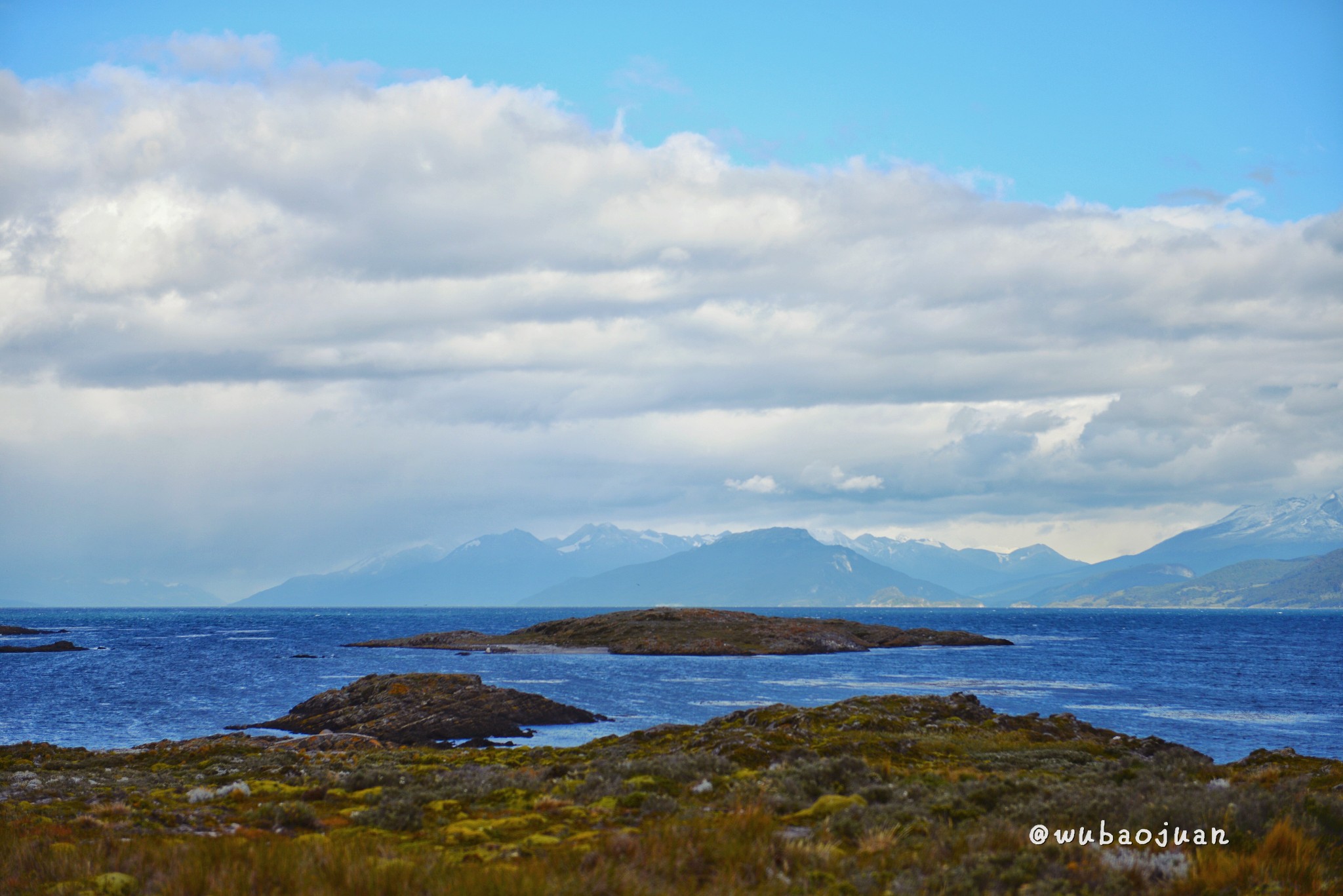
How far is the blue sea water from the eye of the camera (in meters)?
51.0

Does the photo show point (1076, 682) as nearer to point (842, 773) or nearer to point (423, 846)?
point (842, 773)

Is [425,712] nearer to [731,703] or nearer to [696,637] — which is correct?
[731,703]

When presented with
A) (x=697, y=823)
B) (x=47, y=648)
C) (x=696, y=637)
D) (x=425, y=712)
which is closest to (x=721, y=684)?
(x=425, y=712)

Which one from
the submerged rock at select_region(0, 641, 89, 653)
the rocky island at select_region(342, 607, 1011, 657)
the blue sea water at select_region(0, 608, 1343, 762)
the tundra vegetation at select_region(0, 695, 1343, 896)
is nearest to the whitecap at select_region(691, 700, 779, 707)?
the blue sea water at select_region(0, 608, 1343, 762)

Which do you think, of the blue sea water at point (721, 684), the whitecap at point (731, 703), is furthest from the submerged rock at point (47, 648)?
the whitecap at point (731, 703)

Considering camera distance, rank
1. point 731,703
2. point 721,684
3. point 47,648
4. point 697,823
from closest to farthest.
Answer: point 697,823
point 731,703
point 721,684
point 47,648

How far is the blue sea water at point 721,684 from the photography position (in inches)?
2007

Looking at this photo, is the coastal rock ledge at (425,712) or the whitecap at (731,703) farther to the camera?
the whitecap at (731,703)

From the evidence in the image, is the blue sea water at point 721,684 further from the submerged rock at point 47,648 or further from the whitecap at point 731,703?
the submerged rock at point 47,648

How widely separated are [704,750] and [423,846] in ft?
36.5

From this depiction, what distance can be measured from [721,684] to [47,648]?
352 feet

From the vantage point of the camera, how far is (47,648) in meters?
127

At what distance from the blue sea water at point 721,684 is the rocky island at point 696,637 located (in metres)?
6.43

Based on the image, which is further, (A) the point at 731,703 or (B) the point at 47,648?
(B) the point at 47,648
